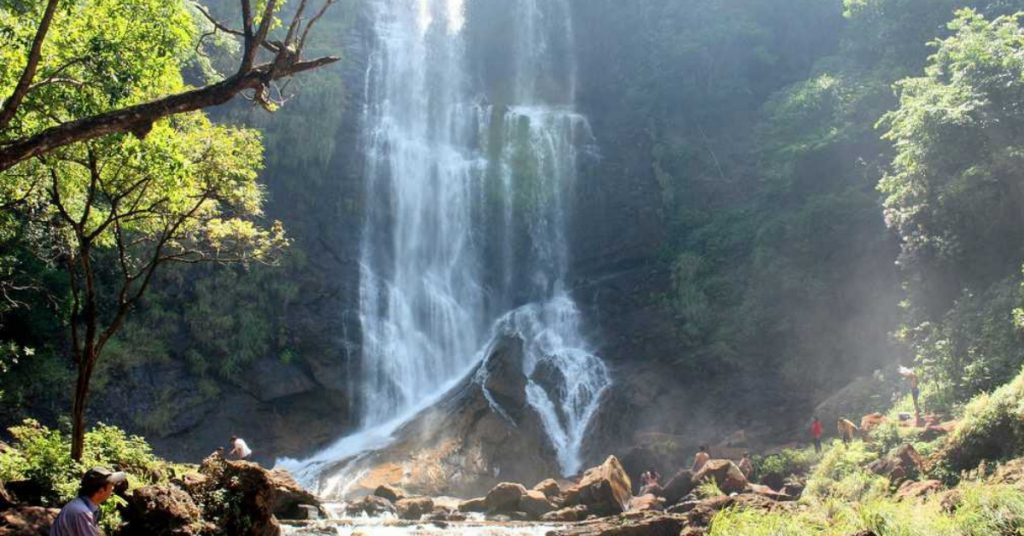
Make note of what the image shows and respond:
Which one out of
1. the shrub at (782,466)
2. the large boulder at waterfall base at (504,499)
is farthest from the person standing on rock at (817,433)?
the large boulder at waterfall base at (504,499)

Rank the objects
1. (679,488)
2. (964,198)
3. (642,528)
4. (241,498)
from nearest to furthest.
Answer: (241,498), (642,528), (679,488), (964,198)

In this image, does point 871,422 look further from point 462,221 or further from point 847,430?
point 462,221

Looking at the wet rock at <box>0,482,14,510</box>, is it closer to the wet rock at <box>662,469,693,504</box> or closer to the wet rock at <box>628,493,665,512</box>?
the wet rock at <box>628,493,665,512</box>

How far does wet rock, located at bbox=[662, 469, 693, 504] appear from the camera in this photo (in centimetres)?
1738

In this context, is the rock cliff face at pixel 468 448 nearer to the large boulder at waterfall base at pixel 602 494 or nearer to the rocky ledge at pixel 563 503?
the rocky ledge at pixel 563 503

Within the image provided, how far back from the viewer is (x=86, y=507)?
18.0ft

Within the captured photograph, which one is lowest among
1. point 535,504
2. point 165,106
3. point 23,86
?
point 535,504

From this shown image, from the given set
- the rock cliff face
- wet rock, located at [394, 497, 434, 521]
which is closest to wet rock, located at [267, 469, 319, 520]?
wet rock, located at [394, 497, 434, 521]

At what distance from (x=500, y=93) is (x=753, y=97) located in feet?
44.7

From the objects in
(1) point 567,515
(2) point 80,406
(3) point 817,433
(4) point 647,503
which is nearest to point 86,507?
(2) point 80,406

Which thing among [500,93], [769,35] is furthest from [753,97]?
[500,93]

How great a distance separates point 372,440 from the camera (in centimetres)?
2466

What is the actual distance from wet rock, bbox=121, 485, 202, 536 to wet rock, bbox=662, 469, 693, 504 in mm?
12279

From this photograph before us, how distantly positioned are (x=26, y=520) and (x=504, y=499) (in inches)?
445
